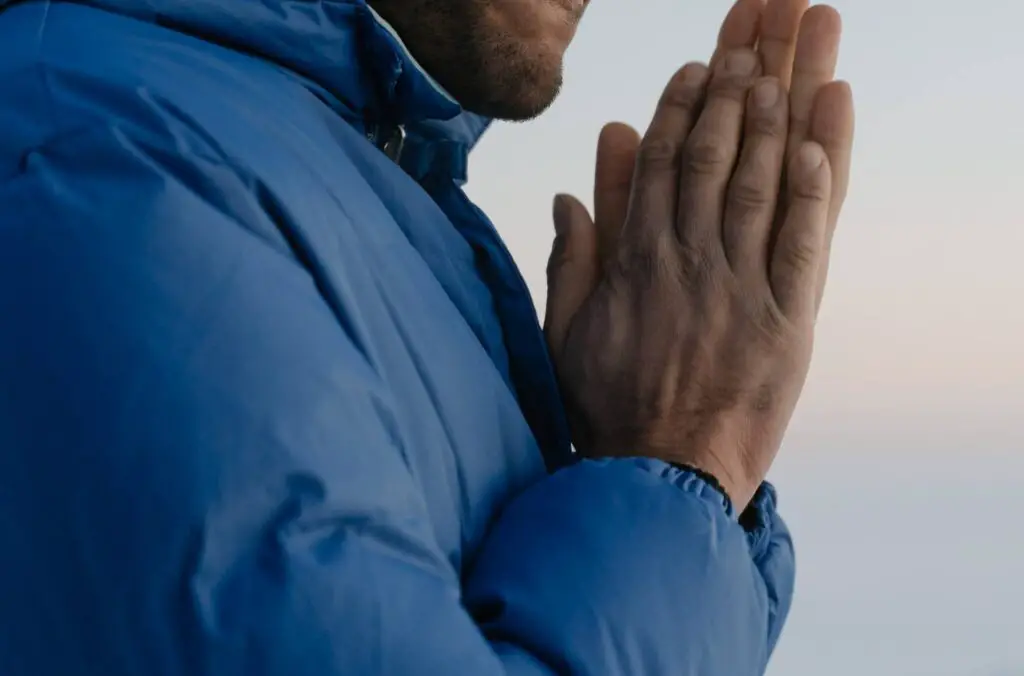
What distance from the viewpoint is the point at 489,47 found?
0.84m

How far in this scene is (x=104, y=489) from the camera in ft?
1.43

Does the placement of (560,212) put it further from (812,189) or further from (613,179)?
(812,189)

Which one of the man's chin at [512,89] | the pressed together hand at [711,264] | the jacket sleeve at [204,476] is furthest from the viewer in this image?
the man's chin at [512,89]

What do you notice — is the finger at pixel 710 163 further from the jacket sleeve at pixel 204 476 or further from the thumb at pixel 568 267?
the jacket sleeve at pixel 204 476

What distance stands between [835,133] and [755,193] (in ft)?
0.25

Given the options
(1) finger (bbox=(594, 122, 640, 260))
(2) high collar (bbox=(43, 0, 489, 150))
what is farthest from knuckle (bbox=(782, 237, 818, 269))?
(2) high collar (bbox=(43, 0, 489, 150))

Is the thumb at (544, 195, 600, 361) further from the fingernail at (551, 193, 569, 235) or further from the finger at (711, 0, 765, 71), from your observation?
the finger at (711, 0, 765, 71)

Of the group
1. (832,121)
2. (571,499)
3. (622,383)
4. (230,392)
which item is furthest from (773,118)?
(230,392)

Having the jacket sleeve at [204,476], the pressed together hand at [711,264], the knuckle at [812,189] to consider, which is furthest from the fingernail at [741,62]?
the jacket sleeve at [204,476]

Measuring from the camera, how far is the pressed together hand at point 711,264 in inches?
29.3

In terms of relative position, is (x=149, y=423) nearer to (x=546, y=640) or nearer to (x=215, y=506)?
(x=215, y=506)

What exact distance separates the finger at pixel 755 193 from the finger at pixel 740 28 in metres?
0.08

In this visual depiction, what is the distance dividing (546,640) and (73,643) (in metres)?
0.18

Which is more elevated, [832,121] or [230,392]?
[832,121]
